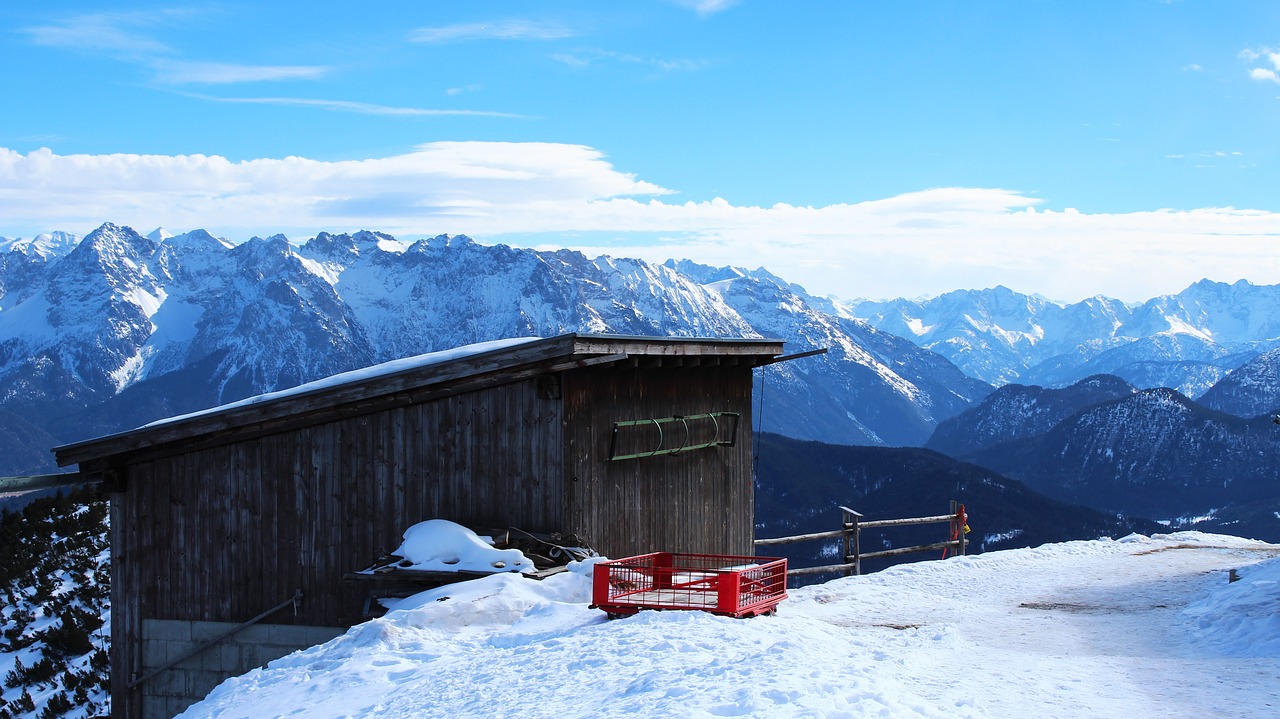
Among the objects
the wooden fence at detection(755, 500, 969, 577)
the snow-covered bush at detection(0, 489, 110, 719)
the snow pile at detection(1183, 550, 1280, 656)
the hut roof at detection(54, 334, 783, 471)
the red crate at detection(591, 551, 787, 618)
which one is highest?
the hut roof at detection(54, 334, 783, 471)

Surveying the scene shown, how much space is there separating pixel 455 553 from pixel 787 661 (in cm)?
551

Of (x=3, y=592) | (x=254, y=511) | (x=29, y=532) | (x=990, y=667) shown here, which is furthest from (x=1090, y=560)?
(x=29, y=532)

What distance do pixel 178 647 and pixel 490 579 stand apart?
531 centimetres

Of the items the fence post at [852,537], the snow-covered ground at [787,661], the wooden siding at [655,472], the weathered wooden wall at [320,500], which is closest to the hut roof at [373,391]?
the weathered wooden wall at [320,500]

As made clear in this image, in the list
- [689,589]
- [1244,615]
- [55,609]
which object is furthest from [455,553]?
[55,609]

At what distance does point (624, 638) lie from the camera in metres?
10.9

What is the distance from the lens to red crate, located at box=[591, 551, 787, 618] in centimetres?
1205

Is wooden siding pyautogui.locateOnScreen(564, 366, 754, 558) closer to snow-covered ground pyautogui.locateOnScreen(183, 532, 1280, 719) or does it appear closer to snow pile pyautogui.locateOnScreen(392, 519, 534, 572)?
snow pile pyautogui.locateOnScreen(392, 519, 534, 572)

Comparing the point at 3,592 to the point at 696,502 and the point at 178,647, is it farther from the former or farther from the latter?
the point at 696,502

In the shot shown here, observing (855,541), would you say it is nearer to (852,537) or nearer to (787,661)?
(852,537)

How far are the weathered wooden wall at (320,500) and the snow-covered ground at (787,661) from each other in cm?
197

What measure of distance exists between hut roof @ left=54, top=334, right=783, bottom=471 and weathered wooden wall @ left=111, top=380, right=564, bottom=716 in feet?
0.62

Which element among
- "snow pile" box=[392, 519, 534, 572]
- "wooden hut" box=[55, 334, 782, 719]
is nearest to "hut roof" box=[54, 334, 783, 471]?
"wooden hut" box=[55, 334, 782, 719]

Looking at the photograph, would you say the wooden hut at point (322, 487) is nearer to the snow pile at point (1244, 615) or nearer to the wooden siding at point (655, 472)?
the wooden siding at point (655, 472)
